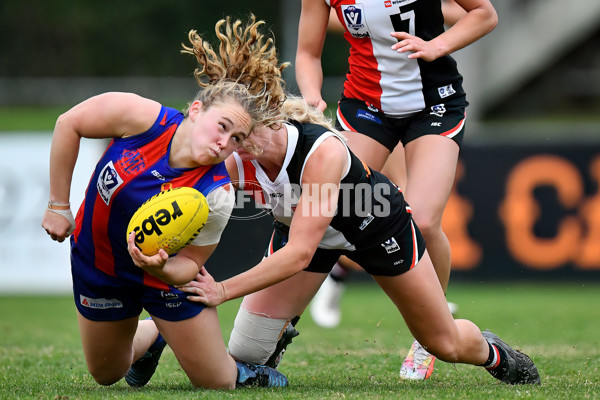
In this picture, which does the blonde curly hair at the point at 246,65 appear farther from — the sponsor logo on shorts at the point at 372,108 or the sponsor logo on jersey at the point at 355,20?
the sponsor logo on shorts at the point at 372,108

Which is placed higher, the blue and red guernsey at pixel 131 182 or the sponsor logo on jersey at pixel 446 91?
the sponsor logo on jersey at pixel 446 91

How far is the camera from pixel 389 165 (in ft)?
19.2

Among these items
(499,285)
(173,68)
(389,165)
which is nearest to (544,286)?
(499,285)

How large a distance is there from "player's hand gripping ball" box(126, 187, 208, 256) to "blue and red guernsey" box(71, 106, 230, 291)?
155mm

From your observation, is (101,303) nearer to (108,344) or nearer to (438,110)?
(108,344)

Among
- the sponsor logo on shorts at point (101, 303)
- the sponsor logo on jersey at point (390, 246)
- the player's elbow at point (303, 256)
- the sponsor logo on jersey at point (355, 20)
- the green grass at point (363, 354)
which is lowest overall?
the green grass at point (363, 354)

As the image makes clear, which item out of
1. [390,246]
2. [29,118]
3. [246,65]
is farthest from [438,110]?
[29,118]

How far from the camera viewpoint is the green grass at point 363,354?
4.21 meters

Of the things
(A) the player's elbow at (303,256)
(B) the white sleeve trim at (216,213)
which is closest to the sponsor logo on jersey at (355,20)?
(B) the white sleeve trim at (216,213)

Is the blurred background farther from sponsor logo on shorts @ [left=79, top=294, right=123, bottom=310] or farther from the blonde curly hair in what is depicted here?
the blonde curly hair

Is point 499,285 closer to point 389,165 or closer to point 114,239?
point 389,165

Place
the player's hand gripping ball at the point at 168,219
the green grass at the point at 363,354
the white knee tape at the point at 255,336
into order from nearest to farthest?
the player's hand gripping ball at the point at 168,219 → the green grass at the point at 363,354 → the white knee tape at the point at 255,336

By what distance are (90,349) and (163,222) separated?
0.98 metres

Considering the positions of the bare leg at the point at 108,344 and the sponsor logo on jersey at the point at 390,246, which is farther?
the bare leg at the point at 108,344
